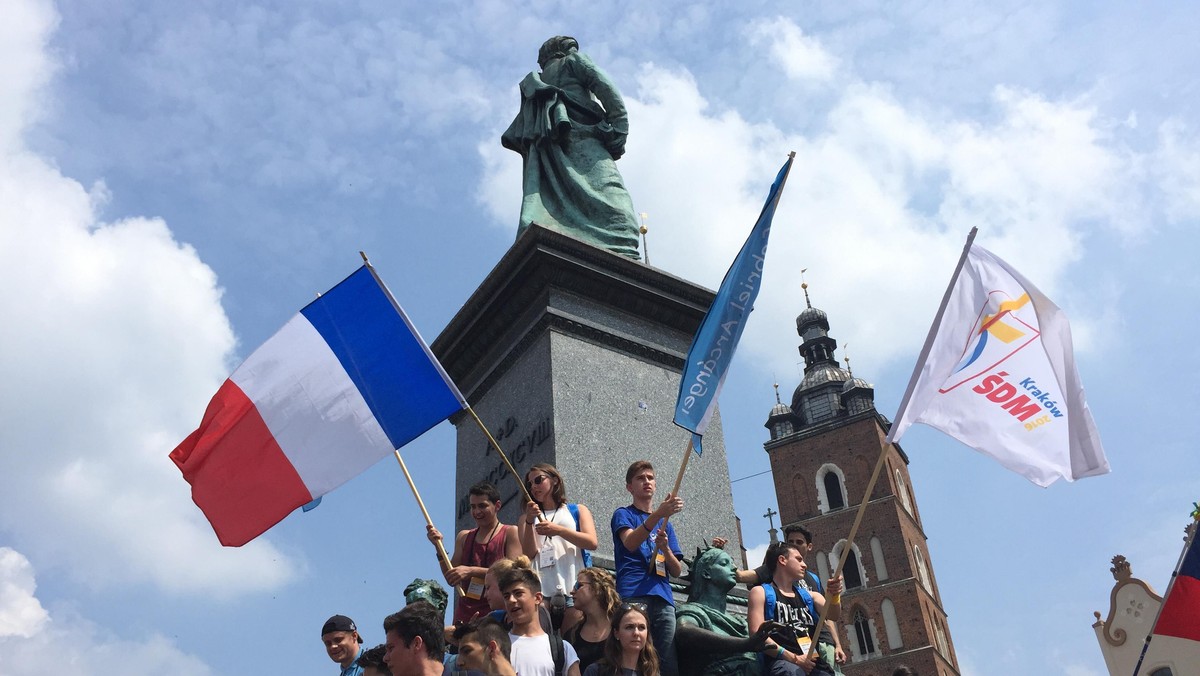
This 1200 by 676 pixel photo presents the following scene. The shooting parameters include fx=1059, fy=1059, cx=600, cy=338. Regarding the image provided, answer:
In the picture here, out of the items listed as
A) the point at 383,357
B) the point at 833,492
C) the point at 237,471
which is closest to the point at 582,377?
the point at 383,357

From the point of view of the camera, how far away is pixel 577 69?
33.7 ft

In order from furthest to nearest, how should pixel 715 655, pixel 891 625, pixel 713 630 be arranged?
1. pixel 891 625
2. pixel 713 630
3. pixel 715 655

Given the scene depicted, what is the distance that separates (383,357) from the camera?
21.0ft

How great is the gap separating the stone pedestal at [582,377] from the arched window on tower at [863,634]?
55.1 m

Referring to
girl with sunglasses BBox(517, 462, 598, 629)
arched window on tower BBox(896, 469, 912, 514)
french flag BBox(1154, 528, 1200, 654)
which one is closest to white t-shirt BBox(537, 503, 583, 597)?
girl with sunglasses BBox(517, 462, 598, 629)

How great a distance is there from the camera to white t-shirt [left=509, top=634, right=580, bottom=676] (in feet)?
14.3

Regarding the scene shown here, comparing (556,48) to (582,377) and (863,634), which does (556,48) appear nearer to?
(582,377)

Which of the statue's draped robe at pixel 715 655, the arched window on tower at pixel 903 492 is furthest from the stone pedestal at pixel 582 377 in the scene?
the arched window on tower at pixel 903 492

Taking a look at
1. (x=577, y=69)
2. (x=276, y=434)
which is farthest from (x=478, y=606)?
(x=577, y=69)

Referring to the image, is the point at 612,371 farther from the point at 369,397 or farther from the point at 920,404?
the point at 920,404

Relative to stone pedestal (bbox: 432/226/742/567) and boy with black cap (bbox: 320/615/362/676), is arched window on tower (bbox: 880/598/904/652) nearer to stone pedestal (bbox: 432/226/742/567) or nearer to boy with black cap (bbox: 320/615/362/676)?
stone pedestal (bbox: 432/226/742/567)

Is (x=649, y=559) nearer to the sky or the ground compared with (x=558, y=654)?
nearer to the sky

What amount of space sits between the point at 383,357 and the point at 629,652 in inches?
104

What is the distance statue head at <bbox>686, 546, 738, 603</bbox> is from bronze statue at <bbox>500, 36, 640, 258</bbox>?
3755mm
